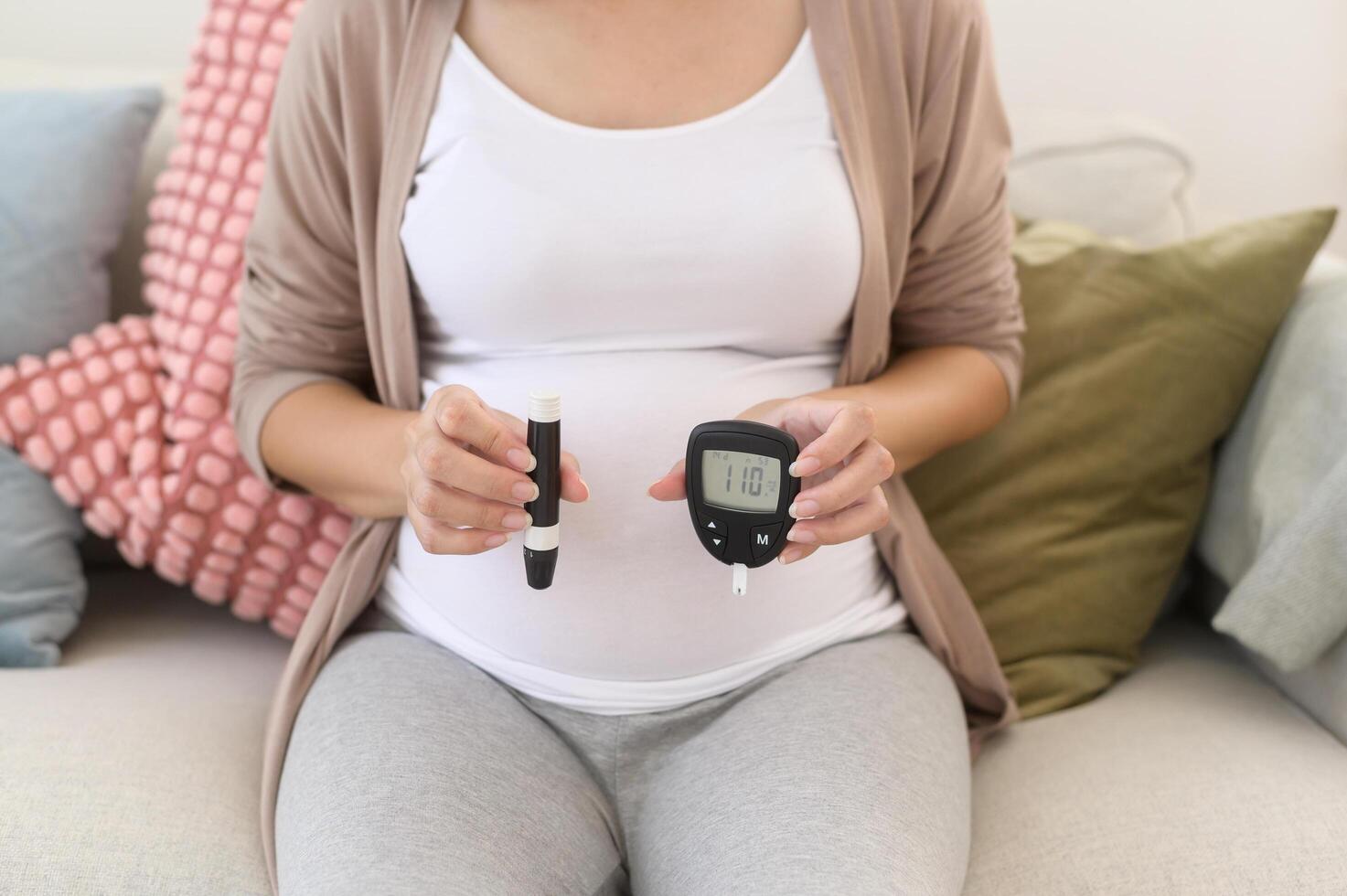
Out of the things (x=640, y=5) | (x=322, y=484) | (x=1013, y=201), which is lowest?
(x=322, y=484)

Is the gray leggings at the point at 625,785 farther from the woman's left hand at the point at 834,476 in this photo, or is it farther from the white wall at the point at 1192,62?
the white wall at the point at 1192,62

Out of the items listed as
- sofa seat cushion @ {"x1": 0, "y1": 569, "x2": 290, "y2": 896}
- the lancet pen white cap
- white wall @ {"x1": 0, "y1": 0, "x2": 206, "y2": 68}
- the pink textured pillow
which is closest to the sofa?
sofa seat cushion @ {"x1": 0, "y1": 569, "x2": 290, "y2": 896}

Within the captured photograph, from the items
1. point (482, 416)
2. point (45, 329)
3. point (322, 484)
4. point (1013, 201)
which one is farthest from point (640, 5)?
point (45, 329)

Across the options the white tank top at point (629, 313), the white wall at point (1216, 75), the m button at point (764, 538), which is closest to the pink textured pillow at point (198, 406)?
the white tank top at point (629, 313)

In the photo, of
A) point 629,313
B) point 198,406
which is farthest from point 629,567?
point 198,406

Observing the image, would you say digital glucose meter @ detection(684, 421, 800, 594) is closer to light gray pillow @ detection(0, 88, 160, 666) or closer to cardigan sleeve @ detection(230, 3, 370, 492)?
cardigan sleeve @ detection(230, 3, 370, 492)

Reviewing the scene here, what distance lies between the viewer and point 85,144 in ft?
4.07

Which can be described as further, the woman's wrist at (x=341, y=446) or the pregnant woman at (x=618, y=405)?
the woman's wrist at (x=341, y=446)

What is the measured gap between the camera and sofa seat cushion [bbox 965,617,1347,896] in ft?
2.84

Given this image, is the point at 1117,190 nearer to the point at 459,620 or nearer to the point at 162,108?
the point at 459,620

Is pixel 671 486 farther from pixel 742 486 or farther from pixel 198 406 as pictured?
pixel 198 406

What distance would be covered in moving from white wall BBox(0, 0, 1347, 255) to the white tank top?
81 cm

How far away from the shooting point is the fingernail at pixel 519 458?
80 centimetres

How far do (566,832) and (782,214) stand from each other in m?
0.53
